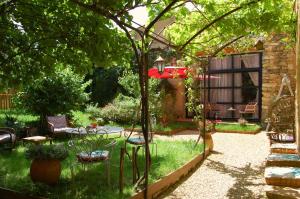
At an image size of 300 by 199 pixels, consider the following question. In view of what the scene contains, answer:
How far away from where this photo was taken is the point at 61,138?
986cm

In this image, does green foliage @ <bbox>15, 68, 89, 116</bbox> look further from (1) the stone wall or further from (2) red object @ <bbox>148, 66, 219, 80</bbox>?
(1) the stone wall

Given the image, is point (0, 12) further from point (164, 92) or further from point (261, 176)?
point (164, 92)

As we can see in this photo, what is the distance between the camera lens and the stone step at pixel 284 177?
4148 mm

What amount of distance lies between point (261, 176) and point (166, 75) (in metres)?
5.74

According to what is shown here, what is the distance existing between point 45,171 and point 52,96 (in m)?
5.51

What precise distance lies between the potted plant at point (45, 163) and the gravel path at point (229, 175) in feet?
5.59

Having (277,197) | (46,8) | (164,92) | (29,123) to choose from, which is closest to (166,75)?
(164,92)

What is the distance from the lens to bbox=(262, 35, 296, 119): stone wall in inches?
436

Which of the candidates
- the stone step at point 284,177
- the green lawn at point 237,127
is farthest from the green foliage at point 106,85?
the stone step at point 284,177

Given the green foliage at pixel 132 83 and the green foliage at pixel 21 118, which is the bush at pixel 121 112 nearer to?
the green foliage at pixel 132 83

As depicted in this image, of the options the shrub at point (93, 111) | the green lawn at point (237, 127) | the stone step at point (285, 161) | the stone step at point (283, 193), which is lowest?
the stone step at point (283, 193)

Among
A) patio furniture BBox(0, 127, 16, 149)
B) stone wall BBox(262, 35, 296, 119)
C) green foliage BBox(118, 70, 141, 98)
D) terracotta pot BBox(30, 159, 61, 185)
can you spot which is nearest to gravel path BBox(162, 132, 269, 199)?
terracotta pot BBox(30, 159, 61, 185)

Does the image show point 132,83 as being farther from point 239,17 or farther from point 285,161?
point 285,161

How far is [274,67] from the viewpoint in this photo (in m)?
11.4
